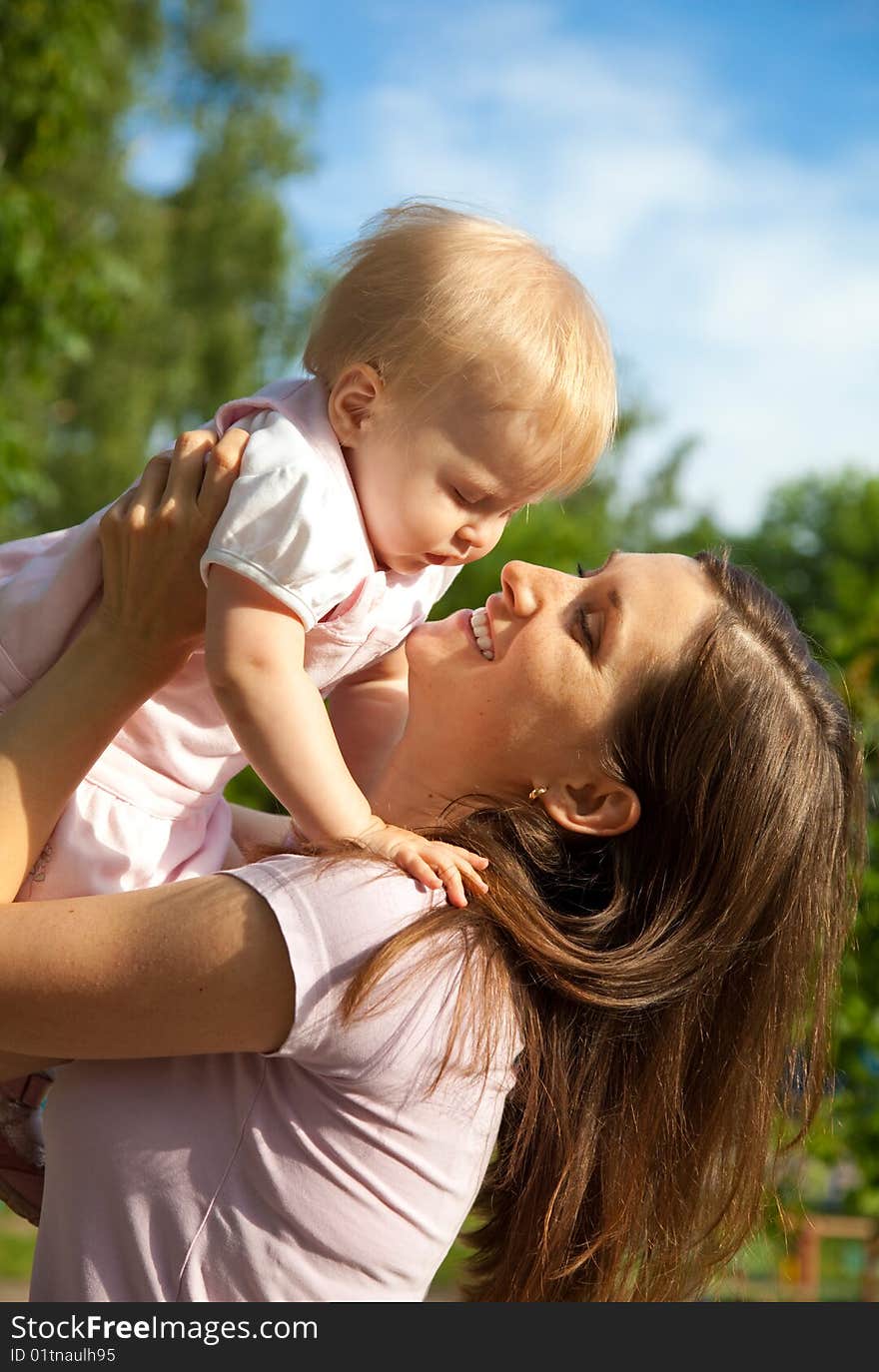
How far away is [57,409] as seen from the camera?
22.2 metres

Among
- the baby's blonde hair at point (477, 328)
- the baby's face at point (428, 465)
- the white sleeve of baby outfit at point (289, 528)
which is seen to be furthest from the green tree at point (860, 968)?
the white sleeve of baby outfit at point (289, 528)

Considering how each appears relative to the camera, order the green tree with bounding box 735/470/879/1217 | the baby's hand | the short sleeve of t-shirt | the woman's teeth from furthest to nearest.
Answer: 1. the green tree with bounding box 735/470/879/1217
2. the woman's teeth
3. the baby's hand
4. the short sleeve of t-shirt

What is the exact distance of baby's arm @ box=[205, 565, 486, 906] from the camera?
2084mm

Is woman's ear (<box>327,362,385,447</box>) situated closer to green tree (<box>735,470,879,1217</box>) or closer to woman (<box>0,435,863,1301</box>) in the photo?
woman (<box>0,435,863,1301</box>)

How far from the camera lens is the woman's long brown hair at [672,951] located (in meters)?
2.16

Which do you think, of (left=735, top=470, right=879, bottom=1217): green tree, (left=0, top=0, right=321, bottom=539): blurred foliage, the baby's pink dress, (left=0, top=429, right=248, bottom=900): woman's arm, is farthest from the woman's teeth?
(left=0, top=0, right=321, bottom=539): blurred foliage

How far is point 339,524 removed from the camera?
2.15 meters

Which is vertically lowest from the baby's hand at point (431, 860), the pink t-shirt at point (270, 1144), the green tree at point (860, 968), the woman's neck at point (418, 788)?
the green tree at point (860, 968)

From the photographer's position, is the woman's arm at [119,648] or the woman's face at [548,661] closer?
the woman's arm at [119,648]

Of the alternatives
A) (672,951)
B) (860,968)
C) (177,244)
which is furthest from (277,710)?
(177,244)

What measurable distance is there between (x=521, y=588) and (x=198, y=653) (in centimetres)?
54

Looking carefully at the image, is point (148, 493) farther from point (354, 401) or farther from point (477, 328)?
point (477, 328)

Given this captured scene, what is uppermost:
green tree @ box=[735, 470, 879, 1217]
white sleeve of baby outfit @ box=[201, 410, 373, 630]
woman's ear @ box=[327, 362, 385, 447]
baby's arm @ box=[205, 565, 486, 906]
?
woman's ear @ box=[327, 362, 385, 447]

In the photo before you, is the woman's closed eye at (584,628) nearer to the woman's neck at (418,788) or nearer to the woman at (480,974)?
the woman at (480,974)
